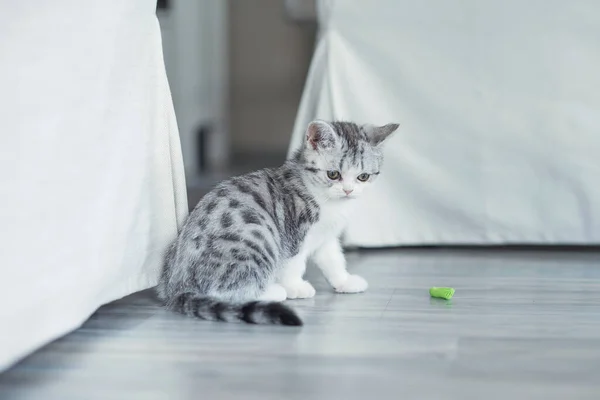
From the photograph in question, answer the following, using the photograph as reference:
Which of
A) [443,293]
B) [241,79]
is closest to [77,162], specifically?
[443,293]

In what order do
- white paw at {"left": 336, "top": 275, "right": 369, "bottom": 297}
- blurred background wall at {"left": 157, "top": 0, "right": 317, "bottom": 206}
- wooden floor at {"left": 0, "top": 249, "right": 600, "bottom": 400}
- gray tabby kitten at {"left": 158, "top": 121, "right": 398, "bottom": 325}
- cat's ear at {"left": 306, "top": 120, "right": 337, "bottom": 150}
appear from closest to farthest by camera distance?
wooden floor at {"left": 0, "top": 249, "right": 600, "bottom": 400}, gray tabby kitten at {"left": 158, "top": 121, "right": 398, "bottom": 325}, cat's ear at {"left": 306, "top": 120, "right": 337, "bottom": 150}, white paw at {"left": 336, "top": 275, "right": 369, "bottom": 297}, blurred background wall at {"left": 157, "top": 0, "right": 317, "bottom": 206}

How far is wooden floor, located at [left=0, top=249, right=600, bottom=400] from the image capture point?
1240 millimetres

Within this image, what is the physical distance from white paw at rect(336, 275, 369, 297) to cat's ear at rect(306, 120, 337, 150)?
34cm

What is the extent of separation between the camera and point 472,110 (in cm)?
236

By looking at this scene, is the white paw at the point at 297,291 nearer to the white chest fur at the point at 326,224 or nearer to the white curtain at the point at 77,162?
the white chest fur at the point at 326,224

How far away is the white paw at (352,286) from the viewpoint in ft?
6.27

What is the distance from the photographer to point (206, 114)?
15.2 ft

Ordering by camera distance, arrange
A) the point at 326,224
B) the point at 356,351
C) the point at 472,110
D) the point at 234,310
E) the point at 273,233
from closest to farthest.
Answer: the point at 356,351, the point at 234,310, the point at 273,233, the point at 326,224, the point at 472,110

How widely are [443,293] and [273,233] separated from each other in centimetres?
43

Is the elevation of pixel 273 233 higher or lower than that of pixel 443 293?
higher

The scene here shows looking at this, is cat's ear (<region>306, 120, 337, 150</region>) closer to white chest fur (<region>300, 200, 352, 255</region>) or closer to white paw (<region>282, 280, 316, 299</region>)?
white chest fur (<region>300, 200, 352, 255</region>)

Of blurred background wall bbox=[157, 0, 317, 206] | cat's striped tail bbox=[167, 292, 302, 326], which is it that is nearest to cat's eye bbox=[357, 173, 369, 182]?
cat's striped tail bbox=[167, 292, 302, 326]

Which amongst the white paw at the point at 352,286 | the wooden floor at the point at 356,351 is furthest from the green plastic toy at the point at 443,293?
the white paw at the point at 352,286

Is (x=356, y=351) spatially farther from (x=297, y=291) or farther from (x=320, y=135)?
(x=320, y=135)
